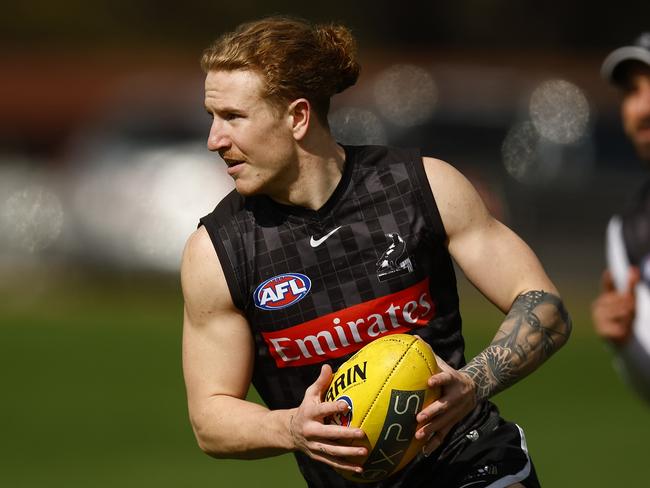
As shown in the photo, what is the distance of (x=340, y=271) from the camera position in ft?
17.2

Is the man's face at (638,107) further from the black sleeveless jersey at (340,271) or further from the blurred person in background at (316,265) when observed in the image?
the black sleeveless jersey at (340,271)

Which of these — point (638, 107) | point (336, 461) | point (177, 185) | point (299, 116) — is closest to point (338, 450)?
point (336, 461)

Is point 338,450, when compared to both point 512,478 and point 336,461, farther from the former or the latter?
point 512,478

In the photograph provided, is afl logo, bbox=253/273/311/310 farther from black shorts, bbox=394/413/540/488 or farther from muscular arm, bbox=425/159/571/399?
black shorts, bbox=394/413/540/488

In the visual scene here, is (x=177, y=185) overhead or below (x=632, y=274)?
below

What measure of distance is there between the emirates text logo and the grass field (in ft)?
16.5

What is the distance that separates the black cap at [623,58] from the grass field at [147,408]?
5.36 metres

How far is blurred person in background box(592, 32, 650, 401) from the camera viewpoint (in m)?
4.97

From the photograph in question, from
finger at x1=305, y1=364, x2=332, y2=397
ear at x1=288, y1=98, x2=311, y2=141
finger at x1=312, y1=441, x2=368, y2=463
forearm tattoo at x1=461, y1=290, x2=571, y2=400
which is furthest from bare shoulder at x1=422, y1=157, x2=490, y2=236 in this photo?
finger at x1=312, y1=441, x2=368, y2=463

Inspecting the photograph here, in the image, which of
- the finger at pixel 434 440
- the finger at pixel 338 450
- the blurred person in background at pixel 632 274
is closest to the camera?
the finger at pixel 338 450

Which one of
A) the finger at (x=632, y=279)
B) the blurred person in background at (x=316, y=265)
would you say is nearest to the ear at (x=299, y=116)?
the blurred person in background at (x=316, y=265)

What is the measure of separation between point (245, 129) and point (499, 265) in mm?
1067

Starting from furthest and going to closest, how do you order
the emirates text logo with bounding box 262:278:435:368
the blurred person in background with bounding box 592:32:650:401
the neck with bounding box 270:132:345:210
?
the neck with bounding box 270:132:345:210 → the emirates text logo with bounding box 262:278:435:368 → the blurred person in background with bounding box 592:32:650:401

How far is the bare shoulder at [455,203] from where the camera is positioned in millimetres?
5258
